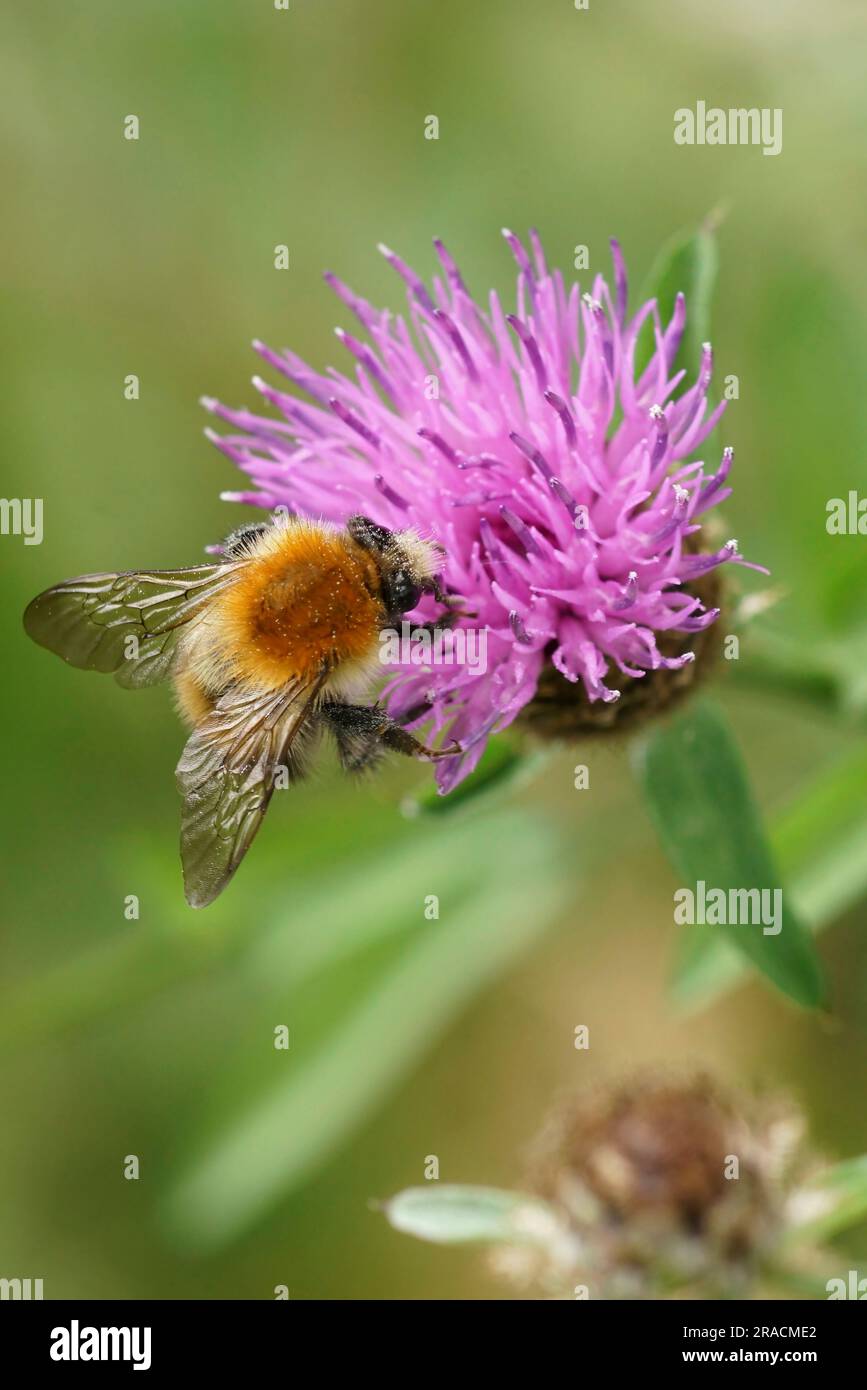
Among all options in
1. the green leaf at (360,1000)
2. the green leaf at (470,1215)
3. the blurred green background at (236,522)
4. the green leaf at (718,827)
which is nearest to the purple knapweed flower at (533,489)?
the green leaf at (718,827)

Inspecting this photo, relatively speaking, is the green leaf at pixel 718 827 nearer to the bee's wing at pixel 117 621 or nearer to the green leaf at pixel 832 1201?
Answer: the green leaf at pixel 832 1201

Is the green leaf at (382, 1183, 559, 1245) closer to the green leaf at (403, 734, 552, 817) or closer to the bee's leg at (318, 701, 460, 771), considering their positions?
the green leaf at (403, 734, 552, 817)

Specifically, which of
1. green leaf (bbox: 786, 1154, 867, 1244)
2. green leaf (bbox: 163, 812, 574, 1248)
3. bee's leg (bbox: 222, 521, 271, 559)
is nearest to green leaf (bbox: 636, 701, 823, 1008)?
green leaf (bbox: 786, 1154, 867, 1244)

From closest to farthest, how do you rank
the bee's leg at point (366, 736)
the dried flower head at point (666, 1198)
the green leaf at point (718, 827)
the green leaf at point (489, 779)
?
1. the bee's leg at point (366, 736)
2. the green leaf at point (718, 827)
3. the green leaf at point (489, 779)
4. the dried flower head at point (666, 1198)

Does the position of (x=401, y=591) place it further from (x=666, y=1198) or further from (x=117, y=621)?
(x=666, y=1198)

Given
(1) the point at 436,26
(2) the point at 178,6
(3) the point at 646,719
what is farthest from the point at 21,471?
(3) the point at 646,719

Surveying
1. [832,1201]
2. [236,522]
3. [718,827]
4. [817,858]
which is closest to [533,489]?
[718,827]
